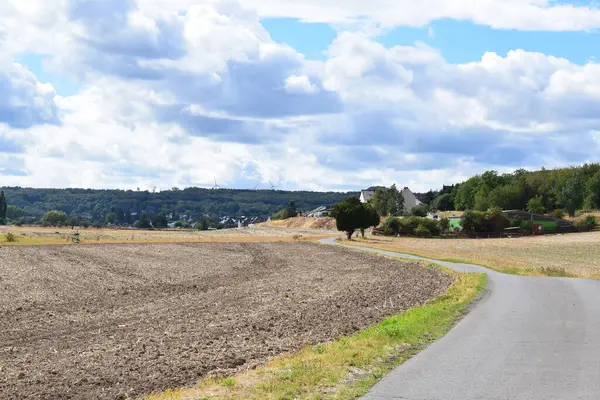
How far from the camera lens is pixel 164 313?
28.9 meters

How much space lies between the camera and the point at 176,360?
57.2 ft

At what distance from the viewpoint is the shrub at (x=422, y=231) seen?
429 ft

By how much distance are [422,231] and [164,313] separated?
4139 inches

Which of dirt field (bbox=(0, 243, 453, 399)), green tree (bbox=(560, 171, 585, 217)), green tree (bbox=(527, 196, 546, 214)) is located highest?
A: green tree (bbox=(560, 171, 585, 217))

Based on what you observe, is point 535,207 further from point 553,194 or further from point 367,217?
point 367,217

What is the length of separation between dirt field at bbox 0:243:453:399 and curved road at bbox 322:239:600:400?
3817 mm

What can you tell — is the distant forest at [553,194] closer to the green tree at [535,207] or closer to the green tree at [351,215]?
the green tree at [535,207]

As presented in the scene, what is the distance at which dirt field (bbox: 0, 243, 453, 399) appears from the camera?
53.8ft

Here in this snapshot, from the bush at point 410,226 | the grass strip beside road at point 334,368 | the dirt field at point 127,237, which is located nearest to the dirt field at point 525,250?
the bush at point 410,226

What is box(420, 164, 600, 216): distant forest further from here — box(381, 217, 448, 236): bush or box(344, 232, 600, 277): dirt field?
box(344, 232, 600, 277): dirt field

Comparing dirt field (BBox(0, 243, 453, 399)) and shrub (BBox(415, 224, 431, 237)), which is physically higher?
shrub (BBox(415, 224, 431, 237))

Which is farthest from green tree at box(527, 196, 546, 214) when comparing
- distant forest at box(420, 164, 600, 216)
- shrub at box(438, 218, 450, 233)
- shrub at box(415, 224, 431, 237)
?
shrub at box(415, 224, 431, 237)

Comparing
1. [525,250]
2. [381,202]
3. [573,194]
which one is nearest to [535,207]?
[573,194]

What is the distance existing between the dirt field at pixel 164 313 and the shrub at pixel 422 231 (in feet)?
230
